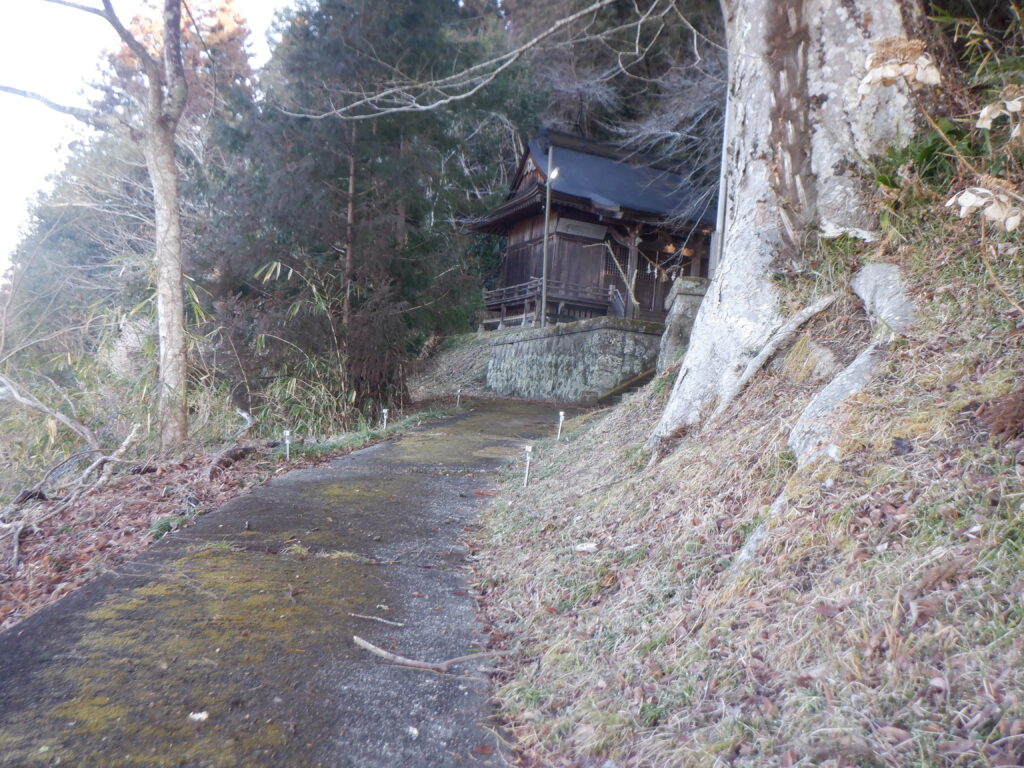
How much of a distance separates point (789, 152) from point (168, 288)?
18.1ft

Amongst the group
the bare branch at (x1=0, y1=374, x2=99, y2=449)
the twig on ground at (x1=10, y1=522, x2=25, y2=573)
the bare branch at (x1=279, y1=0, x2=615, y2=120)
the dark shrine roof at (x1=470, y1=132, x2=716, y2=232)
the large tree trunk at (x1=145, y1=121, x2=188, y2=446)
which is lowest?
the twig on ground at (x1=10, y1=522, x2=25, y2=573)

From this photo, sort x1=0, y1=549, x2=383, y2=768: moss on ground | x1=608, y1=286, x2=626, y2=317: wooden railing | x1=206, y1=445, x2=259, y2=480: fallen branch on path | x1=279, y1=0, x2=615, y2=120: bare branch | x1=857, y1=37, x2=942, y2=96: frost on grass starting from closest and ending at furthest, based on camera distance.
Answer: x1=0, y1=549, x2=383, y2=768: moss on ground, x1=857, y1=37, x2=942, y2=96: frost on grass, x1=206, y1=445, x2=259, y2=480: fallen branch on path, x1=279, y1=0, x2=615, y2=120: bare branch, x1=608, y1=286, x2=626, y2=317: wooden railing

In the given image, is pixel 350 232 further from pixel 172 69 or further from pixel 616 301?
pixel 616 301

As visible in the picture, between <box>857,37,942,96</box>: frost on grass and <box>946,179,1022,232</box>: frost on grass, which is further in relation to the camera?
<box>857,37,942,96</box>: frost on grass

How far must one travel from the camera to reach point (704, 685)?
1.84 metres

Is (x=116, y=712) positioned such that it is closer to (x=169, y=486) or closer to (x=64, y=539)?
(x=64, y=539)

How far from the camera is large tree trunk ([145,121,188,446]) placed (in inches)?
241

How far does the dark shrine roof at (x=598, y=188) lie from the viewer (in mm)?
16484

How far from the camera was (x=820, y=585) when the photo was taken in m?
1.92

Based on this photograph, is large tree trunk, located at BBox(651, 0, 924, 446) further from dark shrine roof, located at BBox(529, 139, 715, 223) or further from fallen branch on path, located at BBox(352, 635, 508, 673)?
dark shrine roof, located at BBox(529, 139, 715, 223)

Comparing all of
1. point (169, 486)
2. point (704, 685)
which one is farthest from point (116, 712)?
point (169, 486)

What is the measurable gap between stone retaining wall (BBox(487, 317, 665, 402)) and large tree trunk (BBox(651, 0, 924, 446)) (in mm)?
8904

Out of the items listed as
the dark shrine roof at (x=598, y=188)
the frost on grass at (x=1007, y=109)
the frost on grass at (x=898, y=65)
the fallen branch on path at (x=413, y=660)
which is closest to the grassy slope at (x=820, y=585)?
the fallen branch on path at (x=413, y=660)

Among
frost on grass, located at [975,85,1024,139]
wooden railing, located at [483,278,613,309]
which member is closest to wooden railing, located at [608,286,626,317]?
wooden railing, located at [483,278,613,309]
